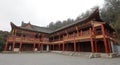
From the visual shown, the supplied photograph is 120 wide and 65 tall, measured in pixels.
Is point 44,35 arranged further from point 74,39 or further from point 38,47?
point 74,39

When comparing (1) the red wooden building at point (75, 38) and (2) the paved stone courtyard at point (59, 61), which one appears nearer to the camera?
(2) the paved stone courtyard at point (59, 61)

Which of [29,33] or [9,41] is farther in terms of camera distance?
[29,33]

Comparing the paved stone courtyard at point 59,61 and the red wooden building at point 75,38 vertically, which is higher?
the red wooden building at point 75,38

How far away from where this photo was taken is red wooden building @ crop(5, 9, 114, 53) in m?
15.5

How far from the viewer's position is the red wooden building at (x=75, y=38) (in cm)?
1551

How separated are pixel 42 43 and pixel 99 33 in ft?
51.7

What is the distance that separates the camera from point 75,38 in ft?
61.5

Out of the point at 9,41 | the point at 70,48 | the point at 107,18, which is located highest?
the point at 107,18

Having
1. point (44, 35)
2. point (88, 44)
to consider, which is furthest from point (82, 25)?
point (44, 35)

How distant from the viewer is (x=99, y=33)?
51.2 ft

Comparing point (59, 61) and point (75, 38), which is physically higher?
point (75, 38)

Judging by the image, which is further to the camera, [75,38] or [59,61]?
[75,38]

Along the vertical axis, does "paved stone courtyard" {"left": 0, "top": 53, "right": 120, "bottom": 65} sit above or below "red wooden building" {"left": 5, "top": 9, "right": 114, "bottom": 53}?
below

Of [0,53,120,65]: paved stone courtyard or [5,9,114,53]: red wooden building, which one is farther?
[5,9,114,53]: red wooden building
